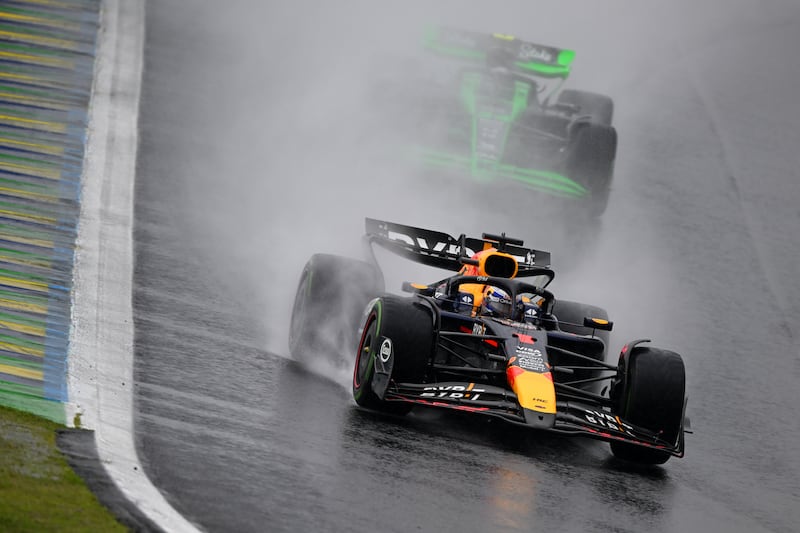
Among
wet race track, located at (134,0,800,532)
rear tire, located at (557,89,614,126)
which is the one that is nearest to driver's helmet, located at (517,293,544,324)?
wet race track, located at (134,0,800,532)

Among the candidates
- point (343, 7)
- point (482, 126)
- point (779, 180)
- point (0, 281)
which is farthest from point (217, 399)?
point (343, 7)

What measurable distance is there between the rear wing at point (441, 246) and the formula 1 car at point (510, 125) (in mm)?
5504

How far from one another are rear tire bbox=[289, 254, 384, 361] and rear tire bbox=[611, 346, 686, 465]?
2.72 m

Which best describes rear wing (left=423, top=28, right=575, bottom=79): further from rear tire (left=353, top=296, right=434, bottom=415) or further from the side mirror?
rear tire (left=353, top=296, right=434, bottom=415)

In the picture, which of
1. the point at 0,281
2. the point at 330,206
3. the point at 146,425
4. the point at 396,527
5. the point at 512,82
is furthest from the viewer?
the point at 512,82

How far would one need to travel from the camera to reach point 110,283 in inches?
485

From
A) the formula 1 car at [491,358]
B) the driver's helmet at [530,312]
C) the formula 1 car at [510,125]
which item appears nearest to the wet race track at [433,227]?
the formula 1 car at [491,358]

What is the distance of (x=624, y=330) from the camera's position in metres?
15.4

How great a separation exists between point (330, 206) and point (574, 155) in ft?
12.2

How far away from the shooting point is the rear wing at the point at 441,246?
12.6 metres

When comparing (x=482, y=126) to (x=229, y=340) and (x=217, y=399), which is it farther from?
(x=217, y=399)

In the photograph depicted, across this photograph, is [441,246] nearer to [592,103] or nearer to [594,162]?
[594,162]

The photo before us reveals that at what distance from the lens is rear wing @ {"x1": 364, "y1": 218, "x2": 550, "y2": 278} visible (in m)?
12.6

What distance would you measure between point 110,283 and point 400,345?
3628 mm
